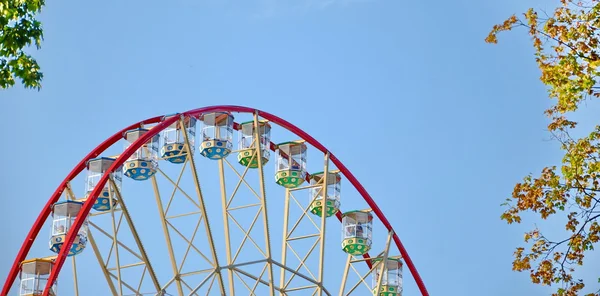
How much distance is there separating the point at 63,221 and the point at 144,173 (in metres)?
3.29

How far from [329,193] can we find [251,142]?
4.14 meters

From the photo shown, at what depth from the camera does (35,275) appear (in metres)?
A: 31.7

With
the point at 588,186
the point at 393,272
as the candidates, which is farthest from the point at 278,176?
the point at 588,186

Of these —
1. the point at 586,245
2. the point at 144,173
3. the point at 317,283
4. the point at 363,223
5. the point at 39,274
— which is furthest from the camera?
the point at 363,223

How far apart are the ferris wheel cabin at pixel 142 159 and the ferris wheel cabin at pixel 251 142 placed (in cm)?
382

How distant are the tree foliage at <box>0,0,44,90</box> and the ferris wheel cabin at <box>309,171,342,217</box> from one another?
20.6m

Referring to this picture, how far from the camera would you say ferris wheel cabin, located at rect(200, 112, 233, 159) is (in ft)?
116

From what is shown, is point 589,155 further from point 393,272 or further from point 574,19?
point 393,272

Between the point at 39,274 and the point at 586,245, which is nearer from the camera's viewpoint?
the point at 586,245

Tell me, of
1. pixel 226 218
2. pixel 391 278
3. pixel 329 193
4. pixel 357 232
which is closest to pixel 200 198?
pixel 226 218

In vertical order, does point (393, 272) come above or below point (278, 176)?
below

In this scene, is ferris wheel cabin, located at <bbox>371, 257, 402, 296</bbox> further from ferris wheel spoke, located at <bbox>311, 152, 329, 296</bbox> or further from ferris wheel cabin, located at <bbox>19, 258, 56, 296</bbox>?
ferris wheel cabin, located at <bbox>19, 258, 56, 296</bbox>

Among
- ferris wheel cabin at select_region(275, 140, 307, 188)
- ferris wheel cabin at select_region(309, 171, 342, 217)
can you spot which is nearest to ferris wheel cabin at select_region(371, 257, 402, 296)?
ferris wheel cabin at select_region(309, 171, 342, 217)

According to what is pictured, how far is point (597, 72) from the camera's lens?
65.9 feet
